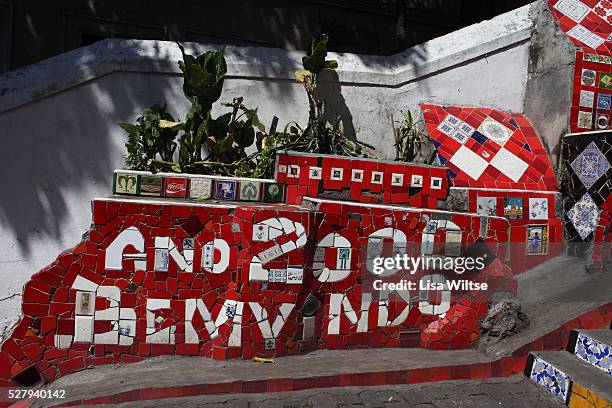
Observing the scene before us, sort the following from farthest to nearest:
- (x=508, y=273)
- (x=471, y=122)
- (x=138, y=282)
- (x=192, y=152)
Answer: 1. (x=471, y=122)
2. (x=192, y=152)
3. (x=508, y=273)
4. (x=138, y=282)

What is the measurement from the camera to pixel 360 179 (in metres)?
4.64

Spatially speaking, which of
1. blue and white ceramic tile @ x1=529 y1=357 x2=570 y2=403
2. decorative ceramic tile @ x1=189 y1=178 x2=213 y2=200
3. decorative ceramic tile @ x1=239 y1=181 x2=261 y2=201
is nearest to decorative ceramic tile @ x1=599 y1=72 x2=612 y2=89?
blue and white ceramic tile @ x1=529 y1=357 x2=570 y2=403

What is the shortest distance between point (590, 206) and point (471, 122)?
4.34 ft

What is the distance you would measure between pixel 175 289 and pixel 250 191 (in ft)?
3.49

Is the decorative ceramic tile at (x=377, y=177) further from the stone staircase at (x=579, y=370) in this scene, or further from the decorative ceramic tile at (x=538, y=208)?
the stone staircase at (x=579, y=370)

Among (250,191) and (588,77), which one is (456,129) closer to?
(588,77)

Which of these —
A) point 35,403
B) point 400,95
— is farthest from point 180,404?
point 400,95

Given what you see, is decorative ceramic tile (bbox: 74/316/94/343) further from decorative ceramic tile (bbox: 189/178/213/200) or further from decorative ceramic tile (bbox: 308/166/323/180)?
decorative ceramic tile (bbox: 308/166/323/180)

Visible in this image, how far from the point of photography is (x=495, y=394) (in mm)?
3645

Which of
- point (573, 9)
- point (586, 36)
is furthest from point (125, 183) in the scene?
point (573, 9)

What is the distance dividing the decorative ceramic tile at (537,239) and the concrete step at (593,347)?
110 cm

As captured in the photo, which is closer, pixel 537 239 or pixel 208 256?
pixel 208 256

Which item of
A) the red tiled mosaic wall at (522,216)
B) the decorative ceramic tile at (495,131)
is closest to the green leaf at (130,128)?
the red tiled mosaic wall at (522,216)

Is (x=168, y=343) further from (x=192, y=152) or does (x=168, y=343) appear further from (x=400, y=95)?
(x=400, y=95)
